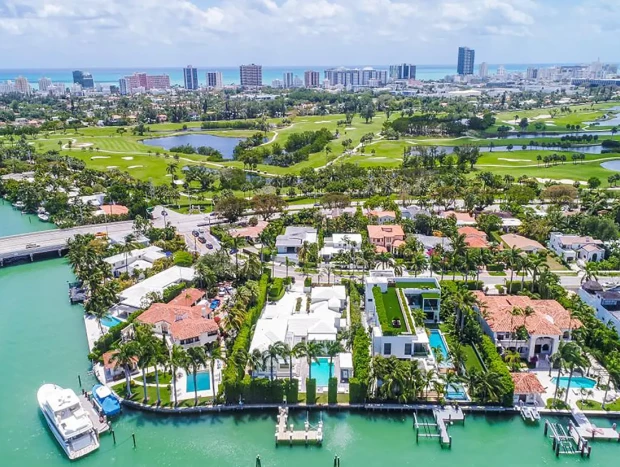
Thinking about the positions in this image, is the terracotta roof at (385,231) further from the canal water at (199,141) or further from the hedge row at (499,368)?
the canal water at (199,141)

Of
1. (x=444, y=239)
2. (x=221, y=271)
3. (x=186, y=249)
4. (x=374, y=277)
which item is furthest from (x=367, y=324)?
(x=186, y=249)

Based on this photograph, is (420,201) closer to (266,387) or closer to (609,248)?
(609,248)

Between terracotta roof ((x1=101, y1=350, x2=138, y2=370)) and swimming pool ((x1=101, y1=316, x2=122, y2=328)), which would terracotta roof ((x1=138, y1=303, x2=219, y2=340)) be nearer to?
swimming pool ((x1=101, y1=316, x2=122, y2=328))

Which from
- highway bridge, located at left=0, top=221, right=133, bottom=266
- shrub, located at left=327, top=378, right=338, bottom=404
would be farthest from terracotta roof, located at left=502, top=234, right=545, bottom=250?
highway bridge, located at left=0, top=221, right=133, bottom=266

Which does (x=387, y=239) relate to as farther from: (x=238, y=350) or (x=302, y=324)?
(x=238, y=350)

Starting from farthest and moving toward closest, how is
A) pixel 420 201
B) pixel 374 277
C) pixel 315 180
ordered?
pixel 315 180, pixel 420 201, pixel 374 277
